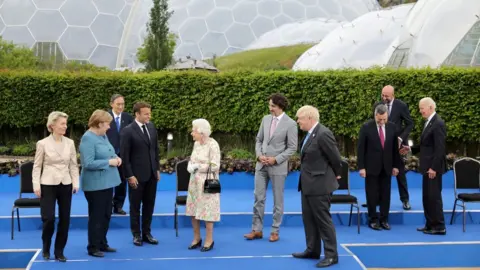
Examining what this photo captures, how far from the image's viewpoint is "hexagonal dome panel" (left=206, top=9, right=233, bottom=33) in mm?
20969

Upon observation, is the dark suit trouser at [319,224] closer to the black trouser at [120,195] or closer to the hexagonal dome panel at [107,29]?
the black trouser at [120,195]

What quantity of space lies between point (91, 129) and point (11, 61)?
13251 millimetres

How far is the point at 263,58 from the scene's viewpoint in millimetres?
19406

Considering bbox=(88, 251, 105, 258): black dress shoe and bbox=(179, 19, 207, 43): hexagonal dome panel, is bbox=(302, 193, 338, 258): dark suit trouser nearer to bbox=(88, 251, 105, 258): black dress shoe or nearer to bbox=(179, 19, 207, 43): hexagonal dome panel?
bbox=(88, 251, 105, 258): black dress shoe

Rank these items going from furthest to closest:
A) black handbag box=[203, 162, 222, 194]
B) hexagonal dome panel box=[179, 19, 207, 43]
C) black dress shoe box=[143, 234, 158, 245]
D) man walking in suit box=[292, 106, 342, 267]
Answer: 1. hexagonal dome panel box=[179, 19, 207, 43]
2. black dress shoe box=[143, 234, 158, 245]
3. black handbag box=[203, 162, 222, 194]
4. man walking in suit box=[292, 106, 342, 267]

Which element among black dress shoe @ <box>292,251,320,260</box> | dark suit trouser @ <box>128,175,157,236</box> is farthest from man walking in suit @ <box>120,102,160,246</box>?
black dress shoe @ <box>292,251,320,260</box>

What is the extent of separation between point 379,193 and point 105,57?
15.2 meters

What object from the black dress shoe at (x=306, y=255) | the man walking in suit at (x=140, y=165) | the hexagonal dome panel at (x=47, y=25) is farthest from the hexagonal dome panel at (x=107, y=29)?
the black dress shoe at (x=306, y=255)

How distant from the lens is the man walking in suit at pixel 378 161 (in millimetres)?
7176

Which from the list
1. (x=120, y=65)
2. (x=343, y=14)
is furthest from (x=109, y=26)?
(x=343, y=14)

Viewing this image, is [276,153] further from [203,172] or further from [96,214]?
[96,214]

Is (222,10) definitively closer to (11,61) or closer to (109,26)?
(109,26)

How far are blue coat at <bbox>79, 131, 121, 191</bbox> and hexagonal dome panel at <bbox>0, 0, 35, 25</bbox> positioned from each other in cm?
1674

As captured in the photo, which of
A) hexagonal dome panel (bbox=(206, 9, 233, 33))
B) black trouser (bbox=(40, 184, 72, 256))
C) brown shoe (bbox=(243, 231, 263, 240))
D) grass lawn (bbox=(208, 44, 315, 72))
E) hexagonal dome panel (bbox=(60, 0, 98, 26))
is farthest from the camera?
hexagonal dome panel (bbox=(206, 9, 233, 33))
